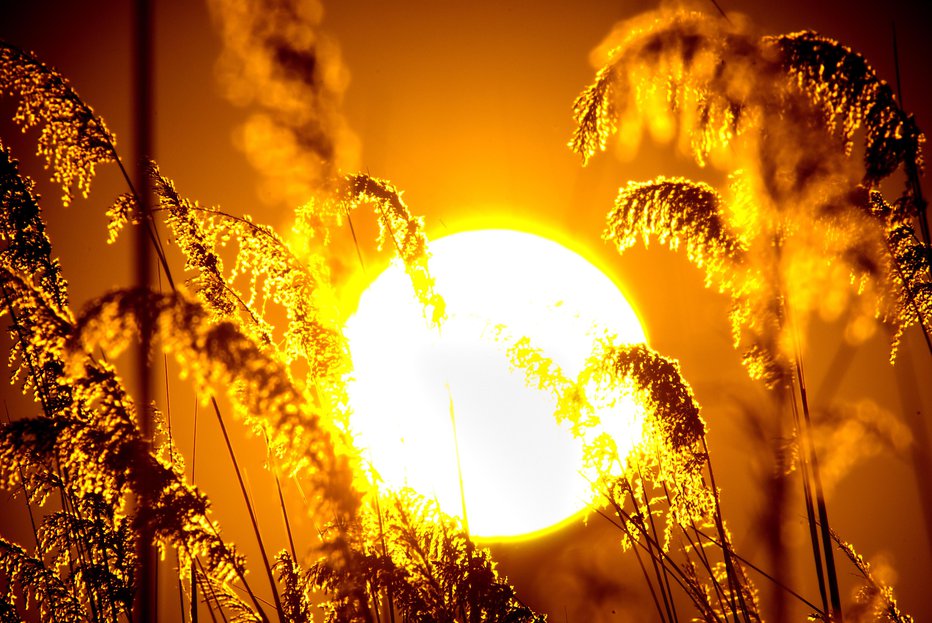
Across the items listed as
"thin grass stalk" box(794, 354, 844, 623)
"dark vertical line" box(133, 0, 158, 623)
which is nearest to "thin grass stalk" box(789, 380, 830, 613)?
"thin grass stalk" box(794, 354, 844, 623)

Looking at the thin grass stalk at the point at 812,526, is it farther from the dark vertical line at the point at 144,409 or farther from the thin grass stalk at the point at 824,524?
the dark vertical line at the point at 144,409

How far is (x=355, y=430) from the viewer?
63.2 inches

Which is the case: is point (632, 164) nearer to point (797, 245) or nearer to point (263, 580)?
point (797, 245)

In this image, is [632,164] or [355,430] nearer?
[355,430]

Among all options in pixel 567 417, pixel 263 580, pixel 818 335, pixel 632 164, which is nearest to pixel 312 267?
pixel 567 417

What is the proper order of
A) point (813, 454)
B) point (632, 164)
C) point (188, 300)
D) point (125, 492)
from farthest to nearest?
point (632, 164), point (813, 454), point (125, 492), point (188, 300)

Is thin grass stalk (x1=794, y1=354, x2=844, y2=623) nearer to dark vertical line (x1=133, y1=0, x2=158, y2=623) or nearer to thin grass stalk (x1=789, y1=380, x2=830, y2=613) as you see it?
thin grass stalk (x1=789, y1=380, x2=830, y2=613)

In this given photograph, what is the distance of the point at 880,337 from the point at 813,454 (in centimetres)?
328

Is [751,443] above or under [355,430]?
under

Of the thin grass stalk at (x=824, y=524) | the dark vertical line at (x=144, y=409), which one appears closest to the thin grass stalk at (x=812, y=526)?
the thin grass stalk at (x=824, y=524)

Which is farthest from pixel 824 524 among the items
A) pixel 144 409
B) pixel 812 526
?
pixel 144 409

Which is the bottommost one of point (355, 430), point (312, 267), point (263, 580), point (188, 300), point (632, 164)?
point (263, 580)

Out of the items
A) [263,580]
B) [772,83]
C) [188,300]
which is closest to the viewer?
[188,300]

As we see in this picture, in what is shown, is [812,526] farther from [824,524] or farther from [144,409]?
[144,409]
